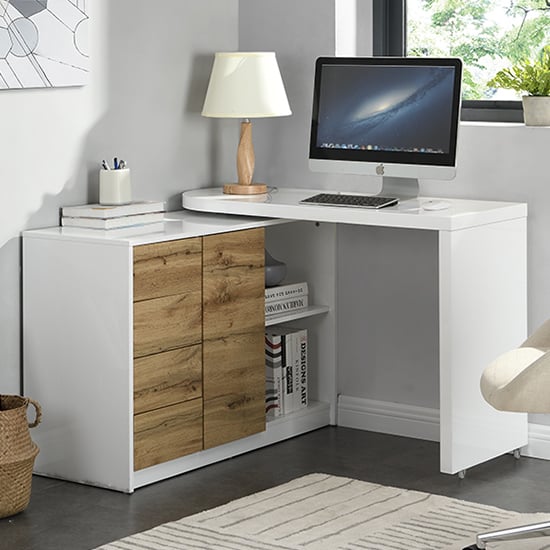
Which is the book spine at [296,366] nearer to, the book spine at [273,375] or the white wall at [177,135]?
the book spine at [273,375]

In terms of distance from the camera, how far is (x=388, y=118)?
3785 millimetres

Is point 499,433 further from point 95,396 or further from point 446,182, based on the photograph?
point 95,396

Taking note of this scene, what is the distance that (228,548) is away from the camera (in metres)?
2.98

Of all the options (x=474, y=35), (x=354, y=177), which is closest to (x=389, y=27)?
(x=474, y=35)

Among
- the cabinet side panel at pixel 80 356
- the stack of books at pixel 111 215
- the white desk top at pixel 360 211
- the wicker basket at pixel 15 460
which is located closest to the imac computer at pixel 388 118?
the white desk top at pixel 360 211

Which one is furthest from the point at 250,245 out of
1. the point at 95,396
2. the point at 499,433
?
the point at 499,433

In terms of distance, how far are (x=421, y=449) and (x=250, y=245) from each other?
2.85 ft

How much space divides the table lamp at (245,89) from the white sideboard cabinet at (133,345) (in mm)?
409

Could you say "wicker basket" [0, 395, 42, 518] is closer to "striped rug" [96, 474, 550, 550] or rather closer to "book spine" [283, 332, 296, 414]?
"striped rug" [96, 474, 550, 550]

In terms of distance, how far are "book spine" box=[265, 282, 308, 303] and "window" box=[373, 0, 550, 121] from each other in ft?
2.63

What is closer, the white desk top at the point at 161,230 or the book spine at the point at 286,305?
the white desk top at the point at 161,230

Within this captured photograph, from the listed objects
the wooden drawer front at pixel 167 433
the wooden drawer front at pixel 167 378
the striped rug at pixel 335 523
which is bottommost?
the striped rug at pixel 335 523

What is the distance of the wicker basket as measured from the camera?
3201 millimetres

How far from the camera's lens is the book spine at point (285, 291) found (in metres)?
4.01
